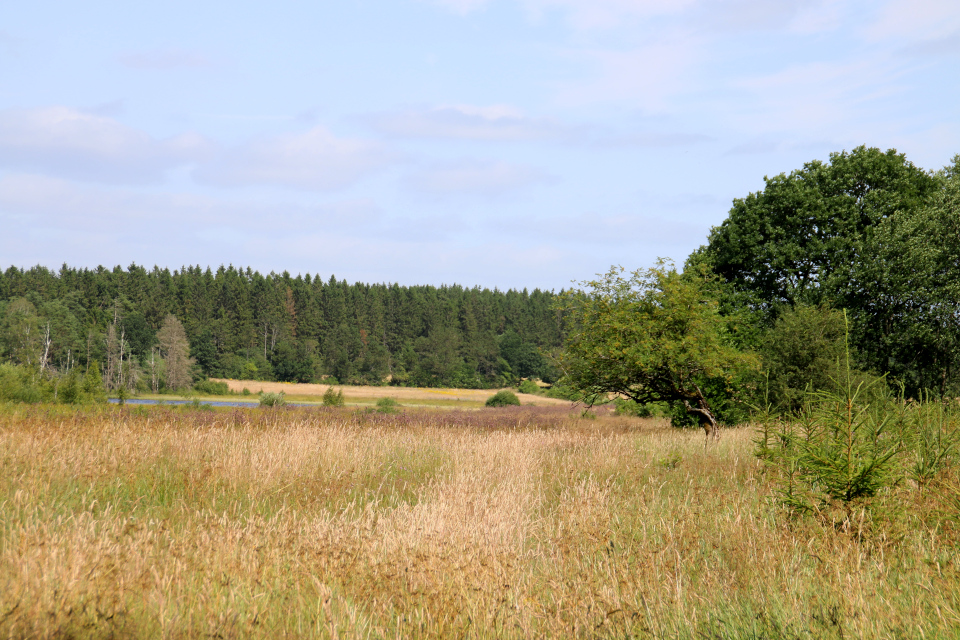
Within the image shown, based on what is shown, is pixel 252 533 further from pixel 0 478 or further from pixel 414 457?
pixel 414 457

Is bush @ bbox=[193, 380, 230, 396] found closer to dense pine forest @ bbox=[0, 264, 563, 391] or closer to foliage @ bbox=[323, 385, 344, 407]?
dense pine forest @ bbox=[0, 264, 563, 391]

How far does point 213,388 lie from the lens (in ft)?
229

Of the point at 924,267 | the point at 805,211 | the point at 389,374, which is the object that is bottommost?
the point at 389,374

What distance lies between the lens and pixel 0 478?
6.92m

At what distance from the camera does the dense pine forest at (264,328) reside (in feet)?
261

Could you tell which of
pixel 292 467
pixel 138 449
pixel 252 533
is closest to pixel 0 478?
pixel 138 449

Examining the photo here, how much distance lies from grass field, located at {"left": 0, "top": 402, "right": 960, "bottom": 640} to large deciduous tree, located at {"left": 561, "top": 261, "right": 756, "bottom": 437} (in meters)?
7.47

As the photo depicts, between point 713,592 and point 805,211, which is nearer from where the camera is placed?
point 713,592

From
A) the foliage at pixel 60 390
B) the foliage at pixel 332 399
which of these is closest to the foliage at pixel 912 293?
the foliage at pixel 332 399

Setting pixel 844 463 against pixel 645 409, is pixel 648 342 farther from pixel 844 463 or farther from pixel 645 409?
pixel 645 409

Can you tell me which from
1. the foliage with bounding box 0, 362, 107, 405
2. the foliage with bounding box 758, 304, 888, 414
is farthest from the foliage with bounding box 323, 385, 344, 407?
the foliage with bounding box 758, 304, 888, 414

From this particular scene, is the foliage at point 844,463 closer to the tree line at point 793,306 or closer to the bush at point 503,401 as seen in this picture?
the tree line at point 793,306

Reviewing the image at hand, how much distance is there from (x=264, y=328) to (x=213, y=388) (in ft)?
108

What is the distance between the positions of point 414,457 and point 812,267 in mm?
22486
